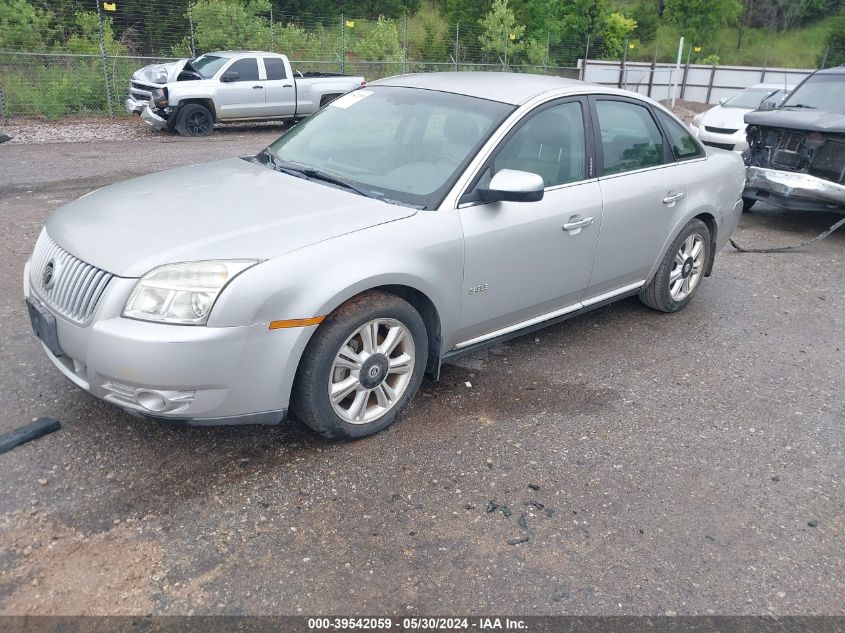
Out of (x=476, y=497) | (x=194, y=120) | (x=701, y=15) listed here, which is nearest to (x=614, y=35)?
(x=701, y=15)

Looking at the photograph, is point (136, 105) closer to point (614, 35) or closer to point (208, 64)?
point (208, 64)

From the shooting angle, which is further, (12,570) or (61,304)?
(61,304)

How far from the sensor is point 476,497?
10.6ft

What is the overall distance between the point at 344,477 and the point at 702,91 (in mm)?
31319

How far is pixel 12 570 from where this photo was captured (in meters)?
2.64

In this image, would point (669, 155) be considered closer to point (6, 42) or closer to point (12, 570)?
point (12, 570)

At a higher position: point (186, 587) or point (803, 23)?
point (803, 23)

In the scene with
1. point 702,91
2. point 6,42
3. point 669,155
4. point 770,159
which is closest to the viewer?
point 669,155

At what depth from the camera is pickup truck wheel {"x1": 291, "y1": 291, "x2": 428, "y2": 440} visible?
3281 millimetres

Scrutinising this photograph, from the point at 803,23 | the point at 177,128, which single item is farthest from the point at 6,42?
the point at 803,23

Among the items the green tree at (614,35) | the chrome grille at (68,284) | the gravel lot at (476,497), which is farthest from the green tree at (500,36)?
the chrome grille at (68,284)

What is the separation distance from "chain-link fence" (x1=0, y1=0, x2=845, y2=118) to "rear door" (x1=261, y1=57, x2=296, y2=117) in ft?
11.5

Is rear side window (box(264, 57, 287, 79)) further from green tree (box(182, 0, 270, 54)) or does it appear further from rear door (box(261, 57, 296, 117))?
green tree (box(182, 0, 270, 54))

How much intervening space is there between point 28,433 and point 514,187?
2.61 metres
